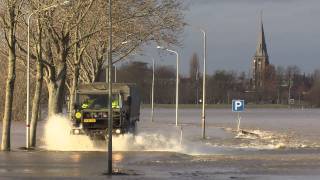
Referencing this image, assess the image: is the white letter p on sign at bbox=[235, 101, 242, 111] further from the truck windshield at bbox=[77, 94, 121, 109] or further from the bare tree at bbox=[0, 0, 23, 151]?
the bare tree at bbox=[0, 0, 23, 151]

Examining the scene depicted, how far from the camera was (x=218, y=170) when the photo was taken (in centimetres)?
2294

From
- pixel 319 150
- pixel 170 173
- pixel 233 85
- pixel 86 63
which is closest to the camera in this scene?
pixel 170 173

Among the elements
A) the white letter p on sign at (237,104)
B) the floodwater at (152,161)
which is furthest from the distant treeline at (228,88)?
the floodwater at (152,161)

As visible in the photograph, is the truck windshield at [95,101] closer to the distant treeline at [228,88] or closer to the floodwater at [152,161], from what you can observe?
the floodwater at [152,161]

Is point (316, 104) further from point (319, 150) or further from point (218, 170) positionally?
point (218, 170)

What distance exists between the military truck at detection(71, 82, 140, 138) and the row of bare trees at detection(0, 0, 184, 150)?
2.05 m

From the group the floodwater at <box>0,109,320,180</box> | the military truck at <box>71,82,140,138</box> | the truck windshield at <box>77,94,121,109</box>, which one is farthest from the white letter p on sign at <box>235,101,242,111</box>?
the truck windshield at <box>77,94,121,109</box>

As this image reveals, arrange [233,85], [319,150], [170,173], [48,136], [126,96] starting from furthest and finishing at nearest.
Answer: [233,85] → [48,136] → [126,96] → [319,150] → [170,173]

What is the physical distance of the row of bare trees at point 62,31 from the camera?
32.5 metres

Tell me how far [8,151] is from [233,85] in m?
163

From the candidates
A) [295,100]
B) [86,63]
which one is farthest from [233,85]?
[86,63]

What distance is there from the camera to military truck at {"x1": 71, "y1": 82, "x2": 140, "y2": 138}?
3503cm

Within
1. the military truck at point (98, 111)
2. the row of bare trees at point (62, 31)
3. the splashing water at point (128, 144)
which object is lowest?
the splashing water at point (128, 144)

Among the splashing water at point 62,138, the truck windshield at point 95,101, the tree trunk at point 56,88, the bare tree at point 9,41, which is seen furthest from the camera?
the tree trunk at point 56,88
